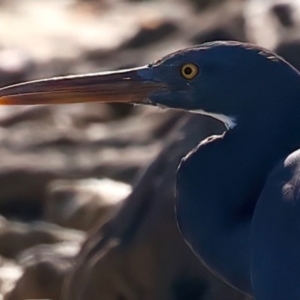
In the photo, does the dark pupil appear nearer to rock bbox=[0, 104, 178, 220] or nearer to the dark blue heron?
the dark blue heron

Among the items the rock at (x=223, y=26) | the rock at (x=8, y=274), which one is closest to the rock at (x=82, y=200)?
the rock at (x=8, y=274)

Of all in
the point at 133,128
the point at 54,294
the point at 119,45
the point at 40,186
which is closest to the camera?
the point at 54,294

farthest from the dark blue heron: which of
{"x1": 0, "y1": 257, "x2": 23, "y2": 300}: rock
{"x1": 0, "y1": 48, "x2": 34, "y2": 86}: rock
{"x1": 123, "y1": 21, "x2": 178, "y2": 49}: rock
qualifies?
{"x1": 123, "y1": 21, "x2": 178, "y2": 49}: rock

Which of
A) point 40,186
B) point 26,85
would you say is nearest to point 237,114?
point 26,85

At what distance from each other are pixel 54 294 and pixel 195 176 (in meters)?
1.36

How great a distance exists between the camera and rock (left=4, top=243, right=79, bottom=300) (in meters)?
4.73

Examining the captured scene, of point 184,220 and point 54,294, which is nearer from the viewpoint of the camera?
point 184,220

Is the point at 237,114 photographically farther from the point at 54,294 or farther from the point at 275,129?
the point at 54,294

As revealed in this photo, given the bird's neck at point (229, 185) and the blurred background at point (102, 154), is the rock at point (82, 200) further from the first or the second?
the bird's neck at point (229, 185)

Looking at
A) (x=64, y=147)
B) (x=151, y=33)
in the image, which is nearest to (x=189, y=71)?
(x=64, y=147)

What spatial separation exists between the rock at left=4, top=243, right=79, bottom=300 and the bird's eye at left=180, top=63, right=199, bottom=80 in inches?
58.7

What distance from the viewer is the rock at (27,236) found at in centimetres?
532

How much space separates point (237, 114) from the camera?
355 centimetres

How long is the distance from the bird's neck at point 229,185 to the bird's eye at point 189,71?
208mm
